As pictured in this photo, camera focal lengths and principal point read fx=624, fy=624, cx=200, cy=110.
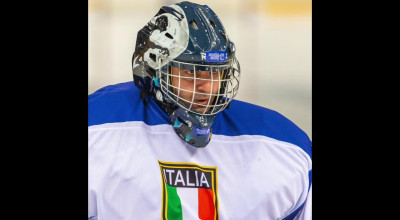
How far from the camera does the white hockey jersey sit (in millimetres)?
2109

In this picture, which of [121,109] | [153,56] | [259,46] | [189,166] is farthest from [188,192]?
[259,46]

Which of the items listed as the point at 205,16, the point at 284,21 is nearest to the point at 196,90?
the point at 205,16

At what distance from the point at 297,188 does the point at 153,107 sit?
0.61m

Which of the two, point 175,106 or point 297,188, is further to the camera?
point 297,188

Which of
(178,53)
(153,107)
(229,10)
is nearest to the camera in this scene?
(178,53)

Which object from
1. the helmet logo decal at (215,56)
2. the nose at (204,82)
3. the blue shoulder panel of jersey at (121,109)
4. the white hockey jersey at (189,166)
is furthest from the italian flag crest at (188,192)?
the helmet logo decal at (215,56)

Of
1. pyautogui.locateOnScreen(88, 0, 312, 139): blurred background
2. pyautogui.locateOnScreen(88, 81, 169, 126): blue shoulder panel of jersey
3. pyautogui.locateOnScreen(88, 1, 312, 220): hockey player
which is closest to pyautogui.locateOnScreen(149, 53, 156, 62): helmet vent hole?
pyautogui.locateOnScreen(88, 1, 312, 220): hockey player

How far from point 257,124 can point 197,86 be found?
382 mm

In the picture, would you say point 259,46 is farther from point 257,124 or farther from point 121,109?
point 121,109

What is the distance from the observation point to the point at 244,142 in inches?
90.4

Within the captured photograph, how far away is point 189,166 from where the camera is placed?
2.19 metres

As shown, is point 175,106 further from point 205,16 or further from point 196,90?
point 205,16

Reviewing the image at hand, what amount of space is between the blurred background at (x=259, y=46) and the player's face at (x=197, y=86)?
0.42 metres

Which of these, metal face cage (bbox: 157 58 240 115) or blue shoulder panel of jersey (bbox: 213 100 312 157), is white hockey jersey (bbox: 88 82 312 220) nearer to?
blue shoulder panel of jersey (bbox: 213 100 312 157)
